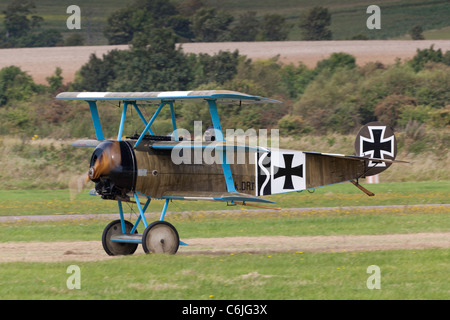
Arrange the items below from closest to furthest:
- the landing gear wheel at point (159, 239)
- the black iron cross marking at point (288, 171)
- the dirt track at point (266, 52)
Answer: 1. the landing gear wheel at point (159, 239)
2. the black iron cross marking at point (288, 171)
3. the dirt track at point (266, 52)

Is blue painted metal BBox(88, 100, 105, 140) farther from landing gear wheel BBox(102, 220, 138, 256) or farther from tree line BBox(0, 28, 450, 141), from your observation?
tree line BBox(0, 28, 450, 141)

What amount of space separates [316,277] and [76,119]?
3454 centimetres

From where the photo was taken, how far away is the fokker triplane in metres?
14.1

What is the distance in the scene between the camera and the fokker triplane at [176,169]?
46.3 ft

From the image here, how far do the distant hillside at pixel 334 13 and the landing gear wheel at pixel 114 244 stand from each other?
74.2 metres

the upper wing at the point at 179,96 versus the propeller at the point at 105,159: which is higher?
the upper wing at the point at 179,96

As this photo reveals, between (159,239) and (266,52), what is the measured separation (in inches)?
2622

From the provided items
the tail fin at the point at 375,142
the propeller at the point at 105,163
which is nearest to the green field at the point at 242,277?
the propeller at the point at 105,163

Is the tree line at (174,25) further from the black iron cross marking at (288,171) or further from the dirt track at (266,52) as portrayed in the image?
the black iron cross marking at (288,171)

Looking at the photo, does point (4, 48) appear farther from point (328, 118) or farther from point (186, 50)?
point (328, 118)

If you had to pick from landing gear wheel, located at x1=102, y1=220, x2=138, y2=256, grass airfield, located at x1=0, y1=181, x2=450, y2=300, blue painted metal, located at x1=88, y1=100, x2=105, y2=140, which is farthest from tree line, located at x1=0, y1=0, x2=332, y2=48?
landing gear wheel, located at x1=102, y1=220, x2=138, y2=256
